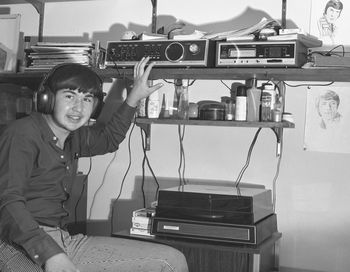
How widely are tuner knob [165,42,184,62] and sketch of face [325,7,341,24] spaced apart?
0.65 meters

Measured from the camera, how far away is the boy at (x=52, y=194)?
1.45 meters

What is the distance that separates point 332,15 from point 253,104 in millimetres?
511

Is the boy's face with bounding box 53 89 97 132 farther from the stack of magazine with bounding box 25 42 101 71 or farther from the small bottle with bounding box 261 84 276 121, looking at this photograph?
the small bottle with bounding box 261 84 276 121

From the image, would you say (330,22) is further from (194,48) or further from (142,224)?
A: (142,224)

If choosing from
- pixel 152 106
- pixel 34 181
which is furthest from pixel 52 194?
pixel 152 106

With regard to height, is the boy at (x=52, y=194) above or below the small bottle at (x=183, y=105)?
below

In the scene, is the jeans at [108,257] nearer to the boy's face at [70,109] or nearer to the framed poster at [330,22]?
the boy's face at [70,109]

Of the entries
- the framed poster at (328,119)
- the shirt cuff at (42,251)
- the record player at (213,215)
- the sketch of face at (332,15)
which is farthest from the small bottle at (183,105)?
the shirt cuff at (42,251)

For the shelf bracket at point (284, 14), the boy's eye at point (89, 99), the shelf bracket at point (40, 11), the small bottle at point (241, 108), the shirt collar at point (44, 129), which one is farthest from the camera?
the shelf bracket at point (40, 11)

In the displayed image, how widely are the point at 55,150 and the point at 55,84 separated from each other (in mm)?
218

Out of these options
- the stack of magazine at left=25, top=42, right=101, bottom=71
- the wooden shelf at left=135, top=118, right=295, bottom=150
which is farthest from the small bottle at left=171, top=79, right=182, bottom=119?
the stack of magazine at left=25, top=42, right=101, bottom=71

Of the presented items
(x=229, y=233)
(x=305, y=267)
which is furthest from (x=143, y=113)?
A: (x=305, y=267)

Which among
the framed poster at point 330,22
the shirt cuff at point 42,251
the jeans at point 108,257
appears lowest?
the jeans at point 108,257

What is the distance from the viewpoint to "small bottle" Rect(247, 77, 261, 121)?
2.09 meters
